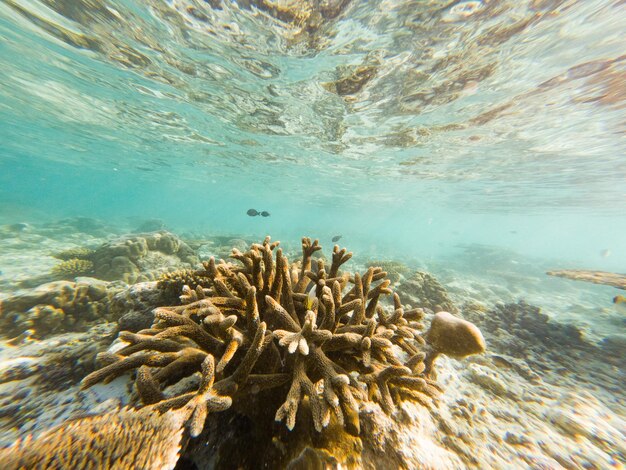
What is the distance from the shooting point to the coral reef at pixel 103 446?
1077 millimetres

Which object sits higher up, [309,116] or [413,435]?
[309,116]

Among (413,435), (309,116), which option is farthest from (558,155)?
(413,435)

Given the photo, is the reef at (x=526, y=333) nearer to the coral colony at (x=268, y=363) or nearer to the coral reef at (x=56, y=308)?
the coral colony at (x=268, y=363)

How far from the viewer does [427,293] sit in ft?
27.8

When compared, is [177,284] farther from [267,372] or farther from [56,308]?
[56,308]

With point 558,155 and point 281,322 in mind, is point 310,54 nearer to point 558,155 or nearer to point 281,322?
point 281,322

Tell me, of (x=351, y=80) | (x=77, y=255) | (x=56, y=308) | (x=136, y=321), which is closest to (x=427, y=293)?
(x=136, y=321)

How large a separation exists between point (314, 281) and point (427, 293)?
6.91 m

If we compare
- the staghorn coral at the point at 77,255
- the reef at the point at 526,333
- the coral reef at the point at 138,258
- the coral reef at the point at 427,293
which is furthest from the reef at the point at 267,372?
the staghorn coral at the point at 77,255

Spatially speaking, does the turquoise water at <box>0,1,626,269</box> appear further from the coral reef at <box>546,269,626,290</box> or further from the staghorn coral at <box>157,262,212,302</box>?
the staghorn coral at <box>157,262,212,302</box>

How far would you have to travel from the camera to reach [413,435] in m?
2.23

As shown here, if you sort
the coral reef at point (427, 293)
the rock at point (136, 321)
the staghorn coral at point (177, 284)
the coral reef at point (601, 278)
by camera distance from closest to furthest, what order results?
the rock at point (136, 321)
the staghorn coral at point (177, 284)
the coral reef at point (601, 278)
the coral reef at point (427, 293)

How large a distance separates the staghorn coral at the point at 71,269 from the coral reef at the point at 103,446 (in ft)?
Answer: 31.0

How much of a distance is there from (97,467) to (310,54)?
34.5 feet
